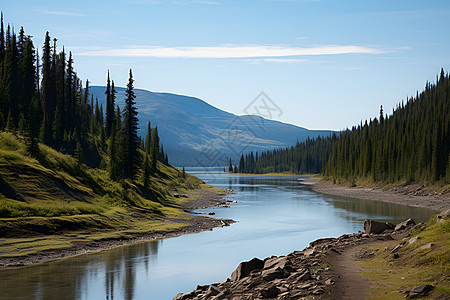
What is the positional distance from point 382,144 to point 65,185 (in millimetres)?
109413

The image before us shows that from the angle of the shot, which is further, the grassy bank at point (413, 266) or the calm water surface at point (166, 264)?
the calm water surface at point (166, 264)

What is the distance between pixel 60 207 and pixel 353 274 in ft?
111

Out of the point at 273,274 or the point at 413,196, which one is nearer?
the point at 273,274

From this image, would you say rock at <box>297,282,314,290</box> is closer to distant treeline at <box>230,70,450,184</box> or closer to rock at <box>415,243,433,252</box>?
rock at <box>415,243,433,252</box>

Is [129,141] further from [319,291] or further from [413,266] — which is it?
[319,291]

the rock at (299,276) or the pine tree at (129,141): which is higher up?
Result: the pine tree at (129,141)

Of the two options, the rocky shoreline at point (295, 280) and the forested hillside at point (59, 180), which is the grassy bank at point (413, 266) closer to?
the rocky shoreline at point (295, 280)

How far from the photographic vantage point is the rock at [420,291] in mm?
16312

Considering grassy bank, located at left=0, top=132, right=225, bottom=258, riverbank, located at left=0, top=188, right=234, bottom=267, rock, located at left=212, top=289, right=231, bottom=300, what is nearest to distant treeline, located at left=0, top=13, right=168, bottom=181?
grassy bank, located at left=0, top=132, right=225, bottom=258

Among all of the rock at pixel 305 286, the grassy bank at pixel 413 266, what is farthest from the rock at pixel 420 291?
the rock at pixel 305 286

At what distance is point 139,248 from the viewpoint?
135 feet

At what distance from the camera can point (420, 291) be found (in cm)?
1641

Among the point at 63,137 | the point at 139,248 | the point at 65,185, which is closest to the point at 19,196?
the point at 65,185

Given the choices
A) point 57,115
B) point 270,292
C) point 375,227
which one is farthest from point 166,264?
point 57,115
